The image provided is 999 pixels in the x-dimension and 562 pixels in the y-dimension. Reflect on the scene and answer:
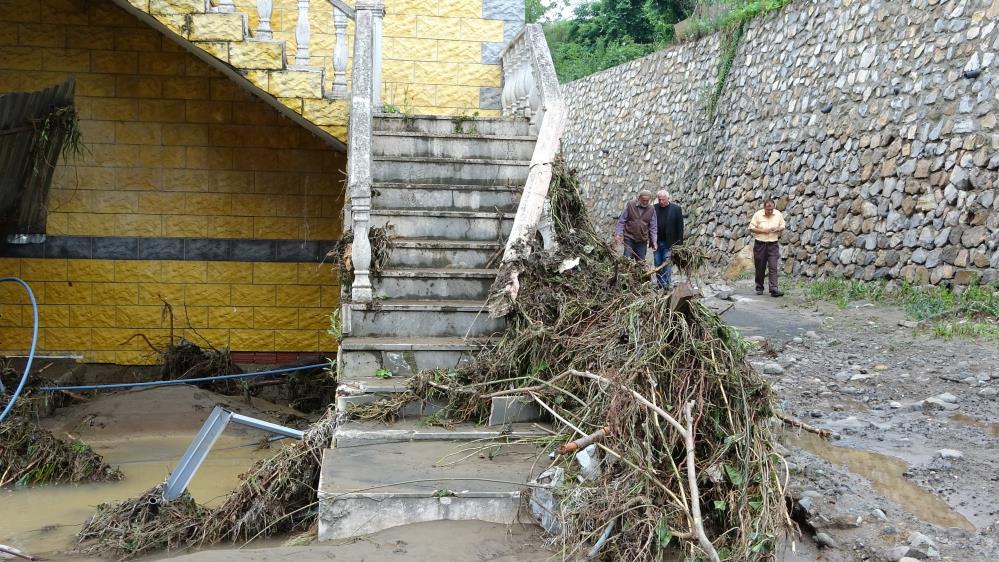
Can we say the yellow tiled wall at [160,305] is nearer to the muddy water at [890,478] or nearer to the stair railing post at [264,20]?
the stair railing post at [264,20]

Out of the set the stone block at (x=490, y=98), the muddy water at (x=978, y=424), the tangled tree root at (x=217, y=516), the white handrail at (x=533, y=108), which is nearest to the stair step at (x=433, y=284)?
the white handrail at (x=533, y=108)

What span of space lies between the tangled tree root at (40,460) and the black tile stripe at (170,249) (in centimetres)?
297

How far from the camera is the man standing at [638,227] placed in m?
10.5

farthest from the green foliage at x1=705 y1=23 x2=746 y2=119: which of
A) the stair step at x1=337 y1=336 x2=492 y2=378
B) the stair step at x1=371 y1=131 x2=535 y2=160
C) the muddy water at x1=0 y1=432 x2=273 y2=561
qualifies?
the stair step at x1=337 y1=336 x2=492 y2=378

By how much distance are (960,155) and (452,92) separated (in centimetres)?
563

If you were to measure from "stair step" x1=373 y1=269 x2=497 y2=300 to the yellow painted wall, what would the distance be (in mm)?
2759

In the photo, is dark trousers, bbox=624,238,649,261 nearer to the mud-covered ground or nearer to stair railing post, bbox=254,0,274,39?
the mud-covered ground

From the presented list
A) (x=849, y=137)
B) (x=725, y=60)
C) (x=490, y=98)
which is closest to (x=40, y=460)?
(x=490, y=98)

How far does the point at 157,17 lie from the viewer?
7.01 metres

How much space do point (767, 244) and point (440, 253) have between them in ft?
23.0

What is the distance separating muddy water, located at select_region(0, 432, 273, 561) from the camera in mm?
4828

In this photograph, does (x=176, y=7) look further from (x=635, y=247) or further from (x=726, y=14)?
(x=726, y=14)

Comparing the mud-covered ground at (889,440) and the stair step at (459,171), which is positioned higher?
the stair step at (459,171)

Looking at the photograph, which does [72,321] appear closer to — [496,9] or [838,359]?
[496,9]
